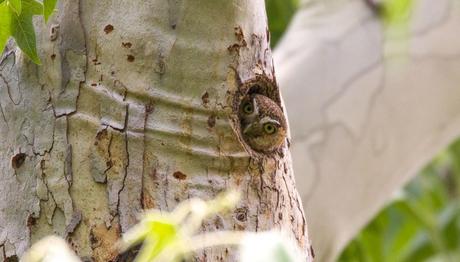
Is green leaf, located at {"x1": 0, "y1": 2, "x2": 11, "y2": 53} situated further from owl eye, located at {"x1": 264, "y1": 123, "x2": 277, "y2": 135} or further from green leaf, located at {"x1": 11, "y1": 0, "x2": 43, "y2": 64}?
owl eye, located at {"x1": 264, "y1": 123, "x2": 277, "y2": 135}

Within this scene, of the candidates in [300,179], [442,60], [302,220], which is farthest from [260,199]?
[442,60]

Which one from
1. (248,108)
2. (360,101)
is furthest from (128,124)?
(360,101)

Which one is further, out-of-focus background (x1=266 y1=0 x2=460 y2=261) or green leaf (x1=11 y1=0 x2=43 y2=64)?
out-of-focus background (x1=266 y1=0 x2=460 y2=261)

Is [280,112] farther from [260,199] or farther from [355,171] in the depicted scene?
[355,171]

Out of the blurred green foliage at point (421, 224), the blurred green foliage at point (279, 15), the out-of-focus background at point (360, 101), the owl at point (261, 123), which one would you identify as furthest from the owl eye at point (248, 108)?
the blurred green foliage at point (279, 15)

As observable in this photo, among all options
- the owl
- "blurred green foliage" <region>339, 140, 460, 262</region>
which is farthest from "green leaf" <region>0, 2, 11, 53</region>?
"blurred green foliage" <region>339, 140, 460, 262</region>

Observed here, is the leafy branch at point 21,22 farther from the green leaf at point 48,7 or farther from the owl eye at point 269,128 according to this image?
the owl eye at point 269,128
